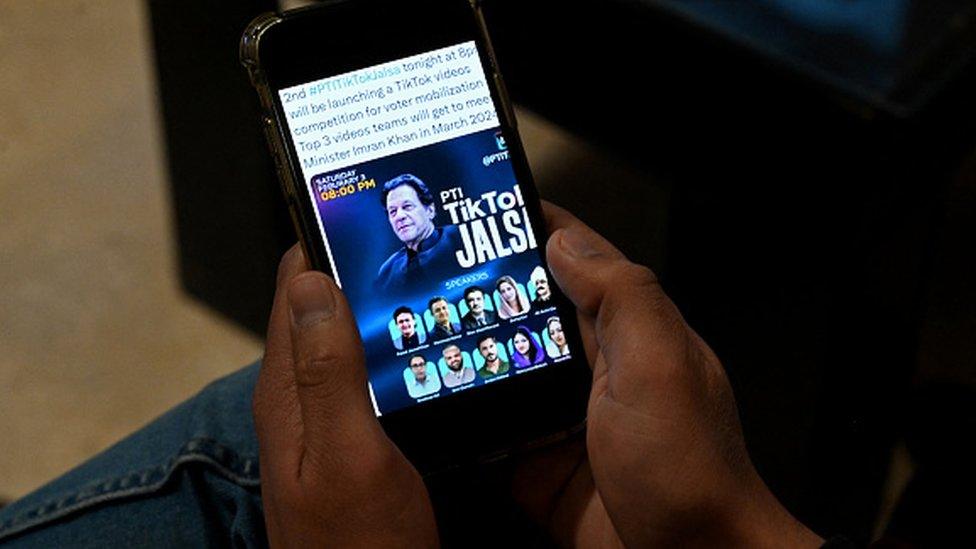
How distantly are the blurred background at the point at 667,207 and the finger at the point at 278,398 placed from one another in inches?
13.0

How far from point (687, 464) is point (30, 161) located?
3.59 ft

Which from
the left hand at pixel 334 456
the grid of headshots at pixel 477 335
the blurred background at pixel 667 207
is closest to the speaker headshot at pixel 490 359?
the grid of headshots at pixel 477 335

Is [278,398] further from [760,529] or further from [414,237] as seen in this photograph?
[760,529]

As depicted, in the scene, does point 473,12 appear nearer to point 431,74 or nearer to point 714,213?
point 431,74

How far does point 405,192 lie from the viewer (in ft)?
2.72

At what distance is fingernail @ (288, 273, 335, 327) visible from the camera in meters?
0.72

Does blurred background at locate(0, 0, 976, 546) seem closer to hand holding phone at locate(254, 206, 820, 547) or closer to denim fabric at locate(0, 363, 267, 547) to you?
hand holding phone at locate(254, 206, 820, 547)

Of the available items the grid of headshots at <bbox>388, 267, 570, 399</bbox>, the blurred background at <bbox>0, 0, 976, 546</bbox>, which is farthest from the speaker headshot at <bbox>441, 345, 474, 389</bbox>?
the blurred background at <bbox>0, 0, 976, 546</bbox>

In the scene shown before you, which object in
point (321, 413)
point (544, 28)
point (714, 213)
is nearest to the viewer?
point (321, 413)

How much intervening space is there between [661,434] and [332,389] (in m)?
0.16

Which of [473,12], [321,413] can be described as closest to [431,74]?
[473,12]

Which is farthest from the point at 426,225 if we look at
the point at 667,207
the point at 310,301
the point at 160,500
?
the point at 667,207

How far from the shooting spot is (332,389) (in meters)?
0.71

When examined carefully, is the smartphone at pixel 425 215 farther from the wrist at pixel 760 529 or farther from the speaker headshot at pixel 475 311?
the wrist at pixel 760 529
